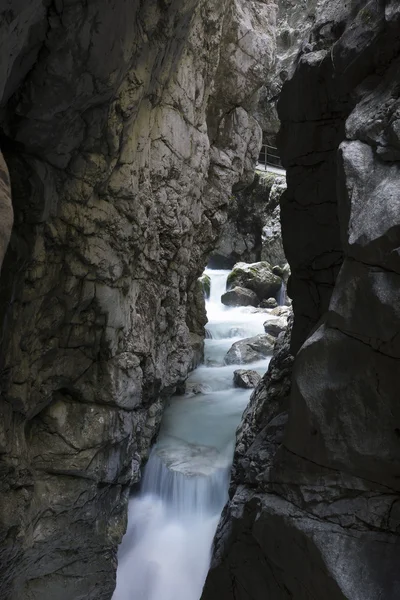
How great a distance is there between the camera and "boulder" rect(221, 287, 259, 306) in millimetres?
21016

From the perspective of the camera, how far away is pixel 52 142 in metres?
5.21

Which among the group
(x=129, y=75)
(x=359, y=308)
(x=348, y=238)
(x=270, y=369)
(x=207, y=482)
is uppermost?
(x=129, y=75)

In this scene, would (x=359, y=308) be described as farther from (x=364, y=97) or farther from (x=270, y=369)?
(x=270, y=369)

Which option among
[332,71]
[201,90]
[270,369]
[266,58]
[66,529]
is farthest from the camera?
[266,58]

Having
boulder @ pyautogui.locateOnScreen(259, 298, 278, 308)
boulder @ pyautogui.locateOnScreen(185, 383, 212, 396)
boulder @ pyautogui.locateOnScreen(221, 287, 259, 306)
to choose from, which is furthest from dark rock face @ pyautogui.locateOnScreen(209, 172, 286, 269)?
boulder @ pyautogui.locateOnScreen(185, 383, 212, 396)

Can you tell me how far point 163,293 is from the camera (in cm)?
926

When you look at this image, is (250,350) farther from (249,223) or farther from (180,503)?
(249,223)

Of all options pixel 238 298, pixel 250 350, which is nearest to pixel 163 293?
pixel 250 350

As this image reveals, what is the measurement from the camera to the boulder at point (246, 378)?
13.4 metres

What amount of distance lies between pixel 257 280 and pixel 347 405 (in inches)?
690

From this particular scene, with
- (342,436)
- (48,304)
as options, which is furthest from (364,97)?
(48,304)

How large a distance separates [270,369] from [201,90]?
212 inches

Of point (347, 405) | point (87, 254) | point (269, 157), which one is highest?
point (269, 157)

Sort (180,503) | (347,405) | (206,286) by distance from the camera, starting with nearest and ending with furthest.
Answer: (347,405), (180,503), (206,286)
